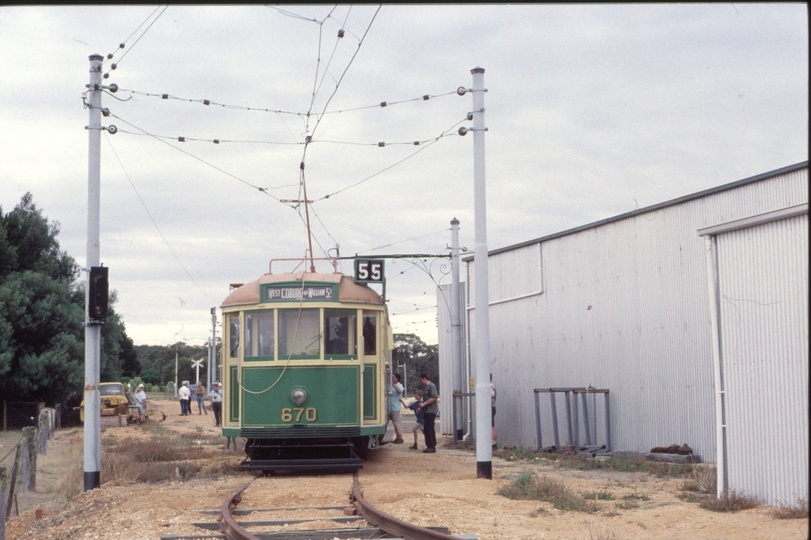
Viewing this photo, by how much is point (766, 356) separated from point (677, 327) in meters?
6.09

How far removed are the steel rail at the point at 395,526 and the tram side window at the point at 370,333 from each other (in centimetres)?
437

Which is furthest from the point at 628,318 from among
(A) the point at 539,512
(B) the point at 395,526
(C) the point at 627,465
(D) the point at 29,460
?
(D) the point at 29,460

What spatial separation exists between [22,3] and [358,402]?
11758 mm

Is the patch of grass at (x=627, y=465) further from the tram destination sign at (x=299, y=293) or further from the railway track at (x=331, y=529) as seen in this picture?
the railway track at (x=331, y=529)

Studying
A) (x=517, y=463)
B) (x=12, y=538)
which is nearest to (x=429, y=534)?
(x=12, y=538)

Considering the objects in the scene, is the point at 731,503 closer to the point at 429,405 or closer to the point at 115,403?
the point at 429,405

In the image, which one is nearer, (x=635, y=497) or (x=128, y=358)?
(x=635, y=497)

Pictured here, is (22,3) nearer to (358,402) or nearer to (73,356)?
(358,402)

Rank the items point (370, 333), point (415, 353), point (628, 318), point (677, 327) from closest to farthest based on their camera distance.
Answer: point (370, 333), point (677, 327), point (628, 318), point (415, 353)

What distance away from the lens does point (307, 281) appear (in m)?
14.4

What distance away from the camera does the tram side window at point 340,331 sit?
1434cm

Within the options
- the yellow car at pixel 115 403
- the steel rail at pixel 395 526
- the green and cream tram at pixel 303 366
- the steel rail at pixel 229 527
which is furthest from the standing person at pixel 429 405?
the yellow car at pixel 115 403

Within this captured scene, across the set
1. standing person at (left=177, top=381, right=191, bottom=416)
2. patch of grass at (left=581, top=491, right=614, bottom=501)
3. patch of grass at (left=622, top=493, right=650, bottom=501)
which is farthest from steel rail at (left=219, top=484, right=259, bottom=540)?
standing person at (left=177, top=381, right=191, bottom=416)

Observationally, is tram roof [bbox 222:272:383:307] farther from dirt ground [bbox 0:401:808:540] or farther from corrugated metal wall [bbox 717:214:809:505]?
corrugated metal wall [bbox 717:214:809:505]
